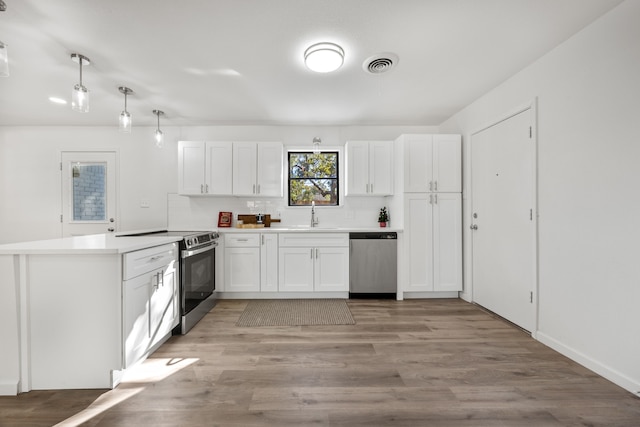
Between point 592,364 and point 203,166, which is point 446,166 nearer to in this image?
point 592,364

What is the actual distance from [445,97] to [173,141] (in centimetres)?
384

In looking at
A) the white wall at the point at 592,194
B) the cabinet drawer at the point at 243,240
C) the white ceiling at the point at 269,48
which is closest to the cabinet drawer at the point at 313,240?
the cabinet drawer at the point at 243,240

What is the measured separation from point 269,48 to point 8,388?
2890 millimetres


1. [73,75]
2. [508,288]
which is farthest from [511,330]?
[73,75]

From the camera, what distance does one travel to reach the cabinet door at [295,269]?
12.0ft

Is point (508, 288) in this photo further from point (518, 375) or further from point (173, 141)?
point (173, 141)

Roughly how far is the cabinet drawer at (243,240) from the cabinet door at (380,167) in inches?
68.6

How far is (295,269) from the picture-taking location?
3672 mm

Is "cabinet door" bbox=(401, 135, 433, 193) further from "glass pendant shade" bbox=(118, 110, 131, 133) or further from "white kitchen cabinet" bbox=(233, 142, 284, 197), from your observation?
"glass pendant shade" bbox=(118, 110, 131, 133)

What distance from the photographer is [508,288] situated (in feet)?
9.38

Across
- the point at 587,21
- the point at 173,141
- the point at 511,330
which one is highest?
the point at 587,21

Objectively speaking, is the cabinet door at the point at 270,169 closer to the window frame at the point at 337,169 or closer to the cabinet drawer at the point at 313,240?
the window frame at the point at 337,169

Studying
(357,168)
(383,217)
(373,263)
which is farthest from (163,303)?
(383,217)

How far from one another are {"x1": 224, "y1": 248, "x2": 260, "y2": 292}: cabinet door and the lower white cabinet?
42.3 inches
